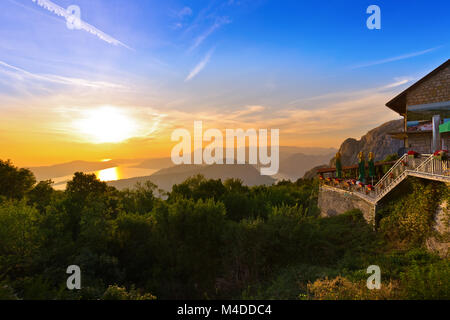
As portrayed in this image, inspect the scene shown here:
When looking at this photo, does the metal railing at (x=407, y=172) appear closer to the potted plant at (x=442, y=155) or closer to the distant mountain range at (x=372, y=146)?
the potted plant at (x=442, y=155)

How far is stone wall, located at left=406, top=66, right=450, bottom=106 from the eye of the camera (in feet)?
76.4

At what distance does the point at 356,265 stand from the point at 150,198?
31844 mm

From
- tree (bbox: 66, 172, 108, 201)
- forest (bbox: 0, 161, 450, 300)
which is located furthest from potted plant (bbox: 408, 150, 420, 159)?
tree (bbox: 66, 172, 108, 201)

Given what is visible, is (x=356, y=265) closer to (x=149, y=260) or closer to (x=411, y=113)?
(x=149, y=260)

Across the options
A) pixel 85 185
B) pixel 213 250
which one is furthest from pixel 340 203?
pixel 85 185

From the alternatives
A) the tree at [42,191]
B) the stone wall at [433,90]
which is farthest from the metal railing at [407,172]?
the tree at [42,191]

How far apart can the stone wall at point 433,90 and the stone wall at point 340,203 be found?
12476 mm

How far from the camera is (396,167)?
16.6 metres

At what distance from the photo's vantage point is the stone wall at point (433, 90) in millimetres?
23297

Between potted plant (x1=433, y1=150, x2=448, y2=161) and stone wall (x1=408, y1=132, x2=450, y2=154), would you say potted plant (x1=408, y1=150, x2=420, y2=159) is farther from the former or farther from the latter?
stone wall (x1=408, y1=132, x2=450, y2=154)
